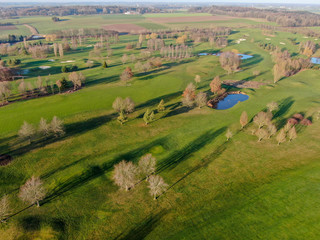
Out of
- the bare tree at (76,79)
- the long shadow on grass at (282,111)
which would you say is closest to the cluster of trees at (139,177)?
the long shadow on grass at (282,111)

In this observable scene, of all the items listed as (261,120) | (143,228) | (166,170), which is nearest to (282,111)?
(261,120)

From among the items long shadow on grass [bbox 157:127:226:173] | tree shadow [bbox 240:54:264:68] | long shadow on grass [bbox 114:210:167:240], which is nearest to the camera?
long shadow on grass [bbox 114:210:167:240]

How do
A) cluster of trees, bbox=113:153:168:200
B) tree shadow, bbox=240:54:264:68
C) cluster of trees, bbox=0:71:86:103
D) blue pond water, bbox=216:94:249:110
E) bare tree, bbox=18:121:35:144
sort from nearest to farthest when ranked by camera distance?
cluster of trees, bbox=113:153:168:200
bare tree, bbox=18:121:35:144
cluster of trees, bbox=0:71:86:103
blue pond water, bbox=216:94:249:110
tree shadow, bbox=240:54:264:68

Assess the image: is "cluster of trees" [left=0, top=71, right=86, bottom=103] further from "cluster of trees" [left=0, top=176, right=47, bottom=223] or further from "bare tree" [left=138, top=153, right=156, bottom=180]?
"bare tree" [left=138, top=153, right=156, bottom=180]

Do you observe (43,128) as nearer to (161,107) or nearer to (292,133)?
(161,107)

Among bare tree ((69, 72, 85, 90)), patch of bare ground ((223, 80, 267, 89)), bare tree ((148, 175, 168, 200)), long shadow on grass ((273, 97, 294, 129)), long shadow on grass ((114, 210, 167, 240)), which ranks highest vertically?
bare tree ((69, 72, 85, 90))

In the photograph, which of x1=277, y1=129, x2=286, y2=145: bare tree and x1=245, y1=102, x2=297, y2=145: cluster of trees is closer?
x1=277, y1=129, x2=286, y2=145: bare tree

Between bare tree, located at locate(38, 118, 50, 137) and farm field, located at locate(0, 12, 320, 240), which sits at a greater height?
bare tree, located at locate(38, 118, 50, 137)

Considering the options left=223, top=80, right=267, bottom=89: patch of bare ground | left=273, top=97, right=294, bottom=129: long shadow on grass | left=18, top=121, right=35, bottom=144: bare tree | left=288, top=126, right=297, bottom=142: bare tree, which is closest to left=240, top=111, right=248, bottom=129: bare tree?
left=273, top=97, right=294, bottom=129: long shadow on grass

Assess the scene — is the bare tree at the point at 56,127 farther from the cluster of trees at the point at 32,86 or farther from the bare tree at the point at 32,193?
the cluster of trees at the point at 32,86
